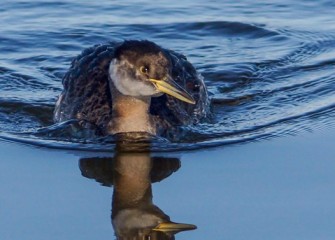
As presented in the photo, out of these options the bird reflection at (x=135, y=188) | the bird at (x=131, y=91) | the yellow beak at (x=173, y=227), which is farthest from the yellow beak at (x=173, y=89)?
the yellow beak at (x=173, y=227)

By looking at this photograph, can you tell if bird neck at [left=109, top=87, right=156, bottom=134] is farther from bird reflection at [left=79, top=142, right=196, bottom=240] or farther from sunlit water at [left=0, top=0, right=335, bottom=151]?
bird reflection at [left=79, top=142, right=196, bottom=240]

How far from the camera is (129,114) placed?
1399 centimetres

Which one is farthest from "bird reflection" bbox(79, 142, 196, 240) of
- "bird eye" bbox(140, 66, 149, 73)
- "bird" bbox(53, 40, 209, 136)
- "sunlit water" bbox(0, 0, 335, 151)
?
"bird eye" bbox(140, 66, 149, 73)

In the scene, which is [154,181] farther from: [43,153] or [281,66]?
[281,66]

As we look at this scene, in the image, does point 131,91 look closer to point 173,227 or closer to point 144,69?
point 144,69

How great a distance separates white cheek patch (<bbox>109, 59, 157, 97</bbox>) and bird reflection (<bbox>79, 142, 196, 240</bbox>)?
Answer: 66 cm

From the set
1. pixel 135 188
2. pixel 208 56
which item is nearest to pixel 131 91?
pixel 135 188

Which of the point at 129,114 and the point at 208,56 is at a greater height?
the point at 208,56

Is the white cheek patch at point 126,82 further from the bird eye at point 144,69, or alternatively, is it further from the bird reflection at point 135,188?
the bird reflection at point 135,188

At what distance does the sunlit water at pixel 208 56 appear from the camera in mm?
14547

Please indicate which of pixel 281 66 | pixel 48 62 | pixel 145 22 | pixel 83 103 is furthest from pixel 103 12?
pixel 83 103

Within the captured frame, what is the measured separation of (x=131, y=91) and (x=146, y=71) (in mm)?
400

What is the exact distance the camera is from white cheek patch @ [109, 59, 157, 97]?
531 inches

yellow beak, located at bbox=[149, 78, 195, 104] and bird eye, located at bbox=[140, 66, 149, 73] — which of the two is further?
bird eye, located at bbox=[140, 66, 149, 73]
